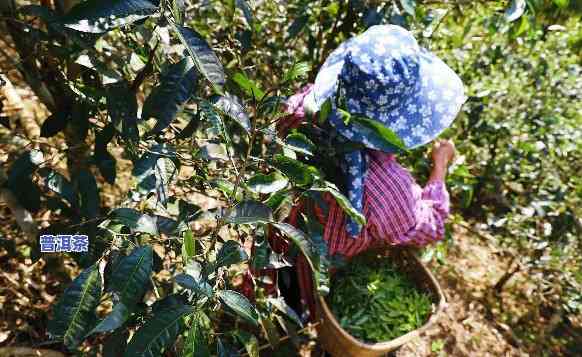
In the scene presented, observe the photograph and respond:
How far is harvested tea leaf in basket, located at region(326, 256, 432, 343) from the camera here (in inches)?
66.8

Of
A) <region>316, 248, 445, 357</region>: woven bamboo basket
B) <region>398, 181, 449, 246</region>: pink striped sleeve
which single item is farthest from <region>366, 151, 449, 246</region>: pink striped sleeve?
<region>316, 248, 445, 357</region>: woven bamboo basket

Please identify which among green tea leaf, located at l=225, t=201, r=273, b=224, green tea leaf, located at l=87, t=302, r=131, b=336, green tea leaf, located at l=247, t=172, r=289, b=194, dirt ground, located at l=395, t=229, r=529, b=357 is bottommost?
dirt ground, located at l=395, t=229, r=529, b=357

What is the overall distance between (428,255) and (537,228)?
2.37 ft

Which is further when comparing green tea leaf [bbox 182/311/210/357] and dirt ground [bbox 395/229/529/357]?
dirt ground [bbox 395/229/529/357]

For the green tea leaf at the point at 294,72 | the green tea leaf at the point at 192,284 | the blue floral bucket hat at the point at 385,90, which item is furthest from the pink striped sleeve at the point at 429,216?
the green tea leaf at the point at 192,284

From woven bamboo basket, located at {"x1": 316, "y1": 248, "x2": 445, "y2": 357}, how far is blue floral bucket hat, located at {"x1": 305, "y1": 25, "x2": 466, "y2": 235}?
1.25 feet

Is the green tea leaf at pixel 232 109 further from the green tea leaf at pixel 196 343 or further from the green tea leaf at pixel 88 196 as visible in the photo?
the green tea leaf at pixel 88 196

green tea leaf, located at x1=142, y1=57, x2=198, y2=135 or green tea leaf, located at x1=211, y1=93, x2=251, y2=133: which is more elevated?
green tea leaf, located at x1=142, y1=57, x2=198, y2=135

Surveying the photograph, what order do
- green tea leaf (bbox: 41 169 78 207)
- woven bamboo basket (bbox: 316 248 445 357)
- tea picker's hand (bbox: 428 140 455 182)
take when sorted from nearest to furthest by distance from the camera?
green tea leaf (bbox: 41 169 78 207) < woven bamboo basket (bbox: 316 248 445 357) < tea picker's hand (bbox: 428 140 455 182)

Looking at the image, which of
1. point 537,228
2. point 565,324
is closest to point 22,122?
point 537,228

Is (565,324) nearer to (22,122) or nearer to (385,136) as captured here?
(385,136)

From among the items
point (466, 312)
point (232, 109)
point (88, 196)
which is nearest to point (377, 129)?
point (232, 109)

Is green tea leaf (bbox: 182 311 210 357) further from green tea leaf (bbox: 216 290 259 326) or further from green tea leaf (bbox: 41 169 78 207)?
green tea leaf (bbox: 41 169 78 207)

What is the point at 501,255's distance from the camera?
262 cm
